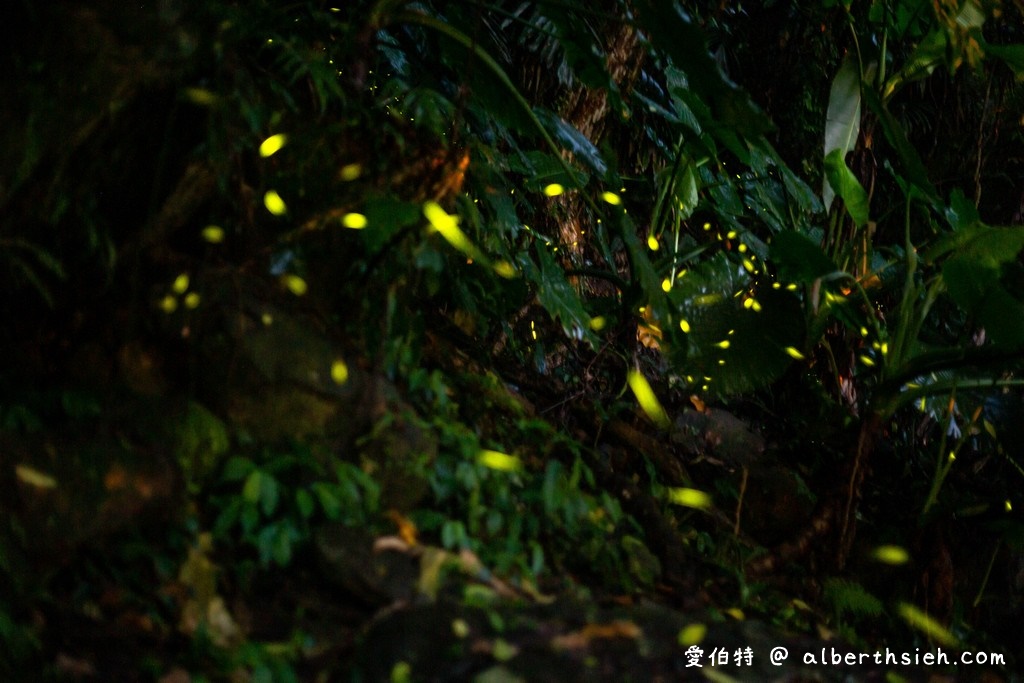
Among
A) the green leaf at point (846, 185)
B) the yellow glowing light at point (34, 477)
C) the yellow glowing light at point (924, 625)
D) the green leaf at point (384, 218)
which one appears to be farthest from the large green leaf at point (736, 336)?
the yellow glowing light at point (34, 477)

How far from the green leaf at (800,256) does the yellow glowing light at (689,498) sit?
3.02ft

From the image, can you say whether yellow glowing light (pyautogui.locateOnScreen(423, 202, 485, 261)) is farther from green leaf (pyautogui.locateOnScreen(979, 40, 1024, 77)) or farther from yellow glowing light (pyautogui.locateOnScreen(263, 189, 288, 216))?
green leaf (pyautogui.locateOnScreen(979, 40, 1024, 77))

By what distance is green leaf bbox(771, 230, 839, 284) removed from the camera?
9.95 ft

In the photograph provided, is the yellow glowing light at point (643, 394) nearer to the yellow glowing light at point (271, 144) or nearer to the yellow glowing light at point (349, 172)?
the yellow glowing light at point (349, 172)

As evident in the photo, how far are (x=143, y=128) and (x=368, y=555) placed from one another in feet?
4.19

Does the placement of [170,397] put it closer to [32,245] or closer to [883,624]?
[32,245]

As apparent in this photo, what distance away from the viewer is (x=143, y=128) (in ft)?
7.26

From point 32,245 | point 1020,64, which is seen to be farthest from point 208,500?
point 1020,64

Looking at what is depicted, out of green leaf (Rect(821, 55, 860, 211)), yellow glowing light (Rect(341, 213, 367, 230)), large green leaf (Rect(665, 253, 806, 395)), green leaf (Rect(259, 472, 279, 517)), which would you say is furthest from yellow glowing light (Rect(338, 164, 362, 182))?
green leaf (Rect(821, 55, 860, 211))

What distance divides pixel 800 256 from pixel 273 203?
1.91 meters

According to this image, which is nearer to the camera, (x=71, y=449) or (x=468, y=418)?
(x=71, y=449)

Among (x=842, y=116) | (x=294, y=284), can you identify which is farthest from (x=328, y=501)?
(x=842, y=116)

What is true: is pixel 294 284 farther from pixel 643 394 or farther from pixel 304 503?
pixel 643 394

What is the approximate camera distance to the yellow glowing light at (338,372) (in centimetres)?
224
